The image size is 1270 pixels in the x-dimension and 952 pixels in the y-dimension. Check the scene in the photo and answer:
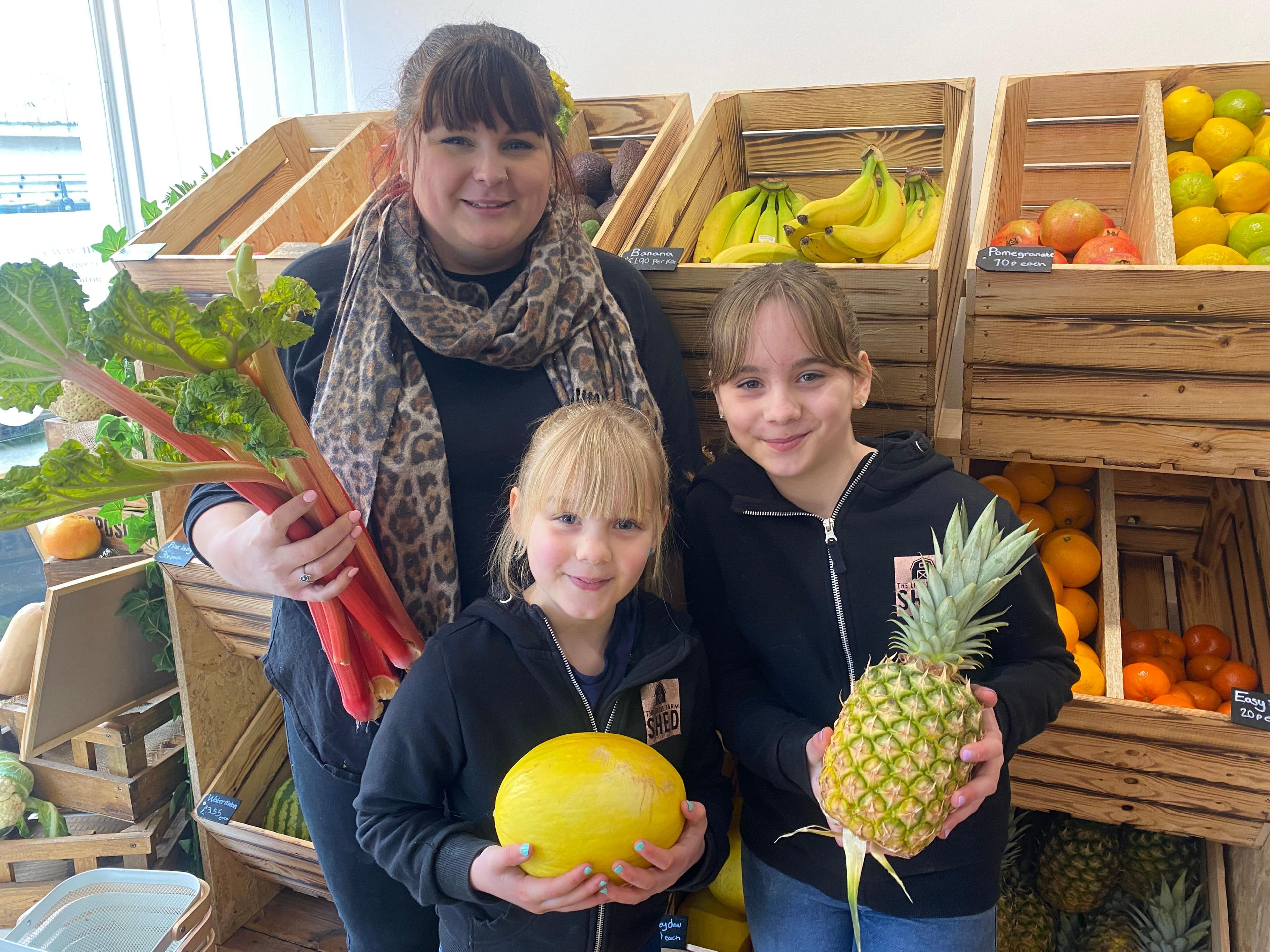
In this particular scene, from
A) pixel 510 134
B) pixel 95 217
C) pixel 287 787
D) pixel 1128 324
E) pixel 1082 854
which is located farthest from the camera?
pixel 95 217

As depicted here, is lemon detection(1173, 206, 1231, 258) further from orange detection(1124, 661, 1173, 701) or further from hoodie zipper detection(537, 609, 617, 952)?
hoodie zipper detection(537, 609, 617, 952)

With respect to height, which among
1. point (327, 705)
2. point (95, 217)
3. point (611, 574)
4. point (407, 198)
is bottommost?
point (327, 705)

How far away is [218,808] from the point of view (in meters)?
2.46

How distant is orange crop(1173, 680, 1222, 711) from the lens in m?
1.88

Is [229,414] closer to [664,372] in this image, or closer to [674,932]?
[664,372]

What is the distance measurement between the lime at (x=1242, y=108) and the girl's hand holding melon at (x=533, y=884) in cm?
229

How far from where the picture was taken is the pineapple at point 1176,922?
2014 mm

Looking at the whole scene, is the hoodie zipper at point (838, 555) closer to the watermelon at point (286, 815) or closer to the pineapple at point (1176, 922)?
the pineapple at point (1176, 922)

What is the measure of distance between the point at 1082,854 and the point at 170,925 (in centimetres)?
234

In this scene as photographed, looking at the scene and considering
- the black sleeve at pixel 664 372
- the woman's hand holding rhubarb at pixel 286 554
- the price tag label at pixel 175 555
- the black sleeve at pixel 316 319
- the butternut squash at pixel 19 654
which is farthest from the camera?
the butternut squash at pixel 19 654

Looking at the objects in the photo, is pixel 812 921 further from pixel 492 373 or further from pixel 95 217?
pixel 95 217

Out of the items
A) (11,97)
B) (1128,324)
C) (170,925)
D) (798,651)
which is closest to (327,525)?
(798,651)

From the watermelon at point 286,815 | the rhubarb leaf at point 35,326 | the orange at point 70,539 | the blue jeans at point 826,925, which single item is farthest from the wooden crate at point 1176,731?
the orange at point 70,539

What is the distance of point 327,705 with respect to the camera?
4.68 feet
